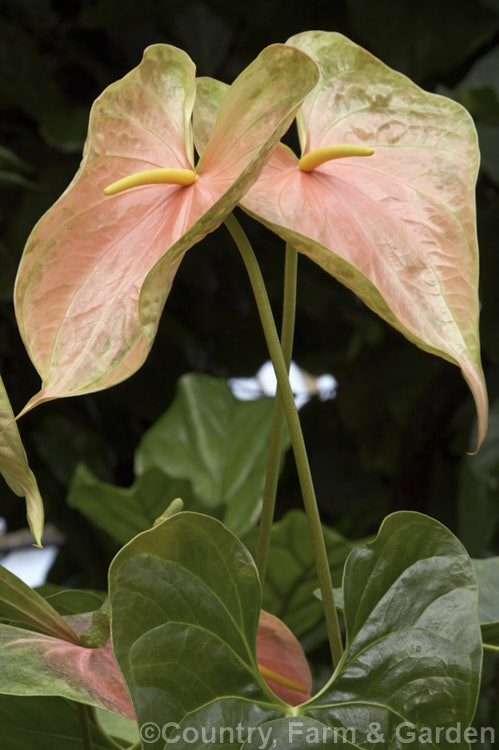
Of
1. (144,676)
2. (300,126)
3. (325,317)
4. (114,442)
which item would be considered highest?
(300,126)

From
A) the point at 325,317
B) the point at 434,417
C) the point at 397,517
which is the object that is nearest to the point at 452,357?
the point at 397,517

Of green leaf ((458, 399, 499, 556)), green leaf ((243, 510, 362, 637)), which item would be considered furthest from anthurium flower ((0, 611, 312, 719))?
green leaf ((458, 399, 499, 556))

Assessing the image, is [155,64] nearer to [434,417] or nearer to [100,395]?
[434,417]

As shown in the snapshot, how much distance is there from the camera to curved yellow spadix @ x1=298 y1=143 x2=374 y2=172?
0.91 feet

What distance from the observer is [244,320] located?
1097mm

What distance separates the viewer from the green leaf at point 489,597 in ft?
0.92

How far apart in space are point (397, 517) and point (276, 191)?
11 centimetres

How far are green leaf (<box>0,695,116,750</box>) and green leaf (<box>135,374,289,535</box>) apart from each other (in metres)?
0.40

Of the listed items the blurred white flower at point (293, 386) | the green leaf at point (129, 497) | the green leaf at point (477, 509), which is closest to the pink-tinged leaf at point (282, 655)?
the green leaf at point (129, 497)

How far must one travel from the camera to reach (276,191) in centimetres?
29

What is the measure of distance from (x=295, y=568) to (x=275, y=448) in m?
0.30

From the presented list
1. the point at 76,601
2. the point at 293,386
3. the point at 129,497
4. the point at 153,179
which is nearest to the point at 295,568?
the point at 129,497

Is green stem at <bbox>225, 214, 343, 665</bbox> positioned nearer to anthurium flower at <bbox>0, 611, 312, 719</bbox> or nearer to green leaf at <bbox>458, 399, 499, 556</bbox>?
anthurium flower at <bbox>0, 611, 312, 719</bbox>

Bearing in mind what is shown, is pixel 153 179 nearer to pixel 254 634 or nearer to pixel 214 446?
pixel 254 634
